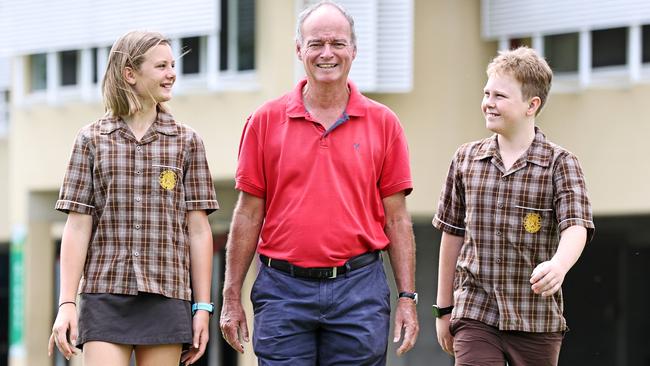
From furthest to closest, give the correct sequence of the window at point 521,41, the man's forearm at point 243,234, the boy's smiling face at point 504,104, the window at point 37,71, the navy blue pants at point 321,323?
the window at point 37,71 → the window at point 521,41 → the man's forearm at point 243,234 → the boy's smiling face at point 504,104 → the navy blue pants at point 321,323

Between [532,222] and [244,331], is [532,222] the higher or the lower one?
the higher one

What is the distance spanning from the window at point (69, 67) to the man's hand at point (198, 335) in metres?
17.4

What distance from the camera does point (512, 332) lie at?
6438 millimetres

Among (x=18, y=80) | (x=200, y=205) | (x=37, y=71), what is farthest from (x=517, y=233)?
(x=18, y=80)

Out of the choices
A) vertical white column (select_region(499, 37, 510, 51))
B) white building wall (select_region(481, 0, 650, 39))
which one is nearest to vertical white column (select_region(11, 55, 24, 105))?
white building wall (select_region(481, 0, 650, 39))

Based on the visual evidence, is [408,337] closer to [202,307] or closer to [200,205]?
[202,307]

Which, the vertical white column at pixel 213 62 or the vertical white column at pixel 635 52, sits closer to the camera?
the vertical white column at pixel 635 52

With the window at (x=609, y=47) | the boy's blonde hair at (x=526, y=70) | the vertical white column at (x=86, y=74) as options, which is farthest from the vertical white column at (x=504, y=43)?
the boy's blonde hair at (x=526, y=70)

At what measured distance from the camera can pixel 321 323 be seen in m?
6.36

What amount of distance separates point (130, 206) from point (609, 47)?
13.3m

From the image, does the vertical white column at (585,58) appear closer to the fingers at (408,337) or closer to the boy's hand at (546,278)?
the fingers at (408,337)

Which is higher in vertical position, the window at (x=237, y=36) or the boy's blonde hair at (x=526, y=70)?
the window at (x=237, y=36)

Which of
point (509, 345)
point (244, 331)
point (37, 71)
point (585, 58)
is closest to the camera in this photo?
point (509, 345)

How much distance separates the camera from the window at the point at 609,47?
18.4 m
